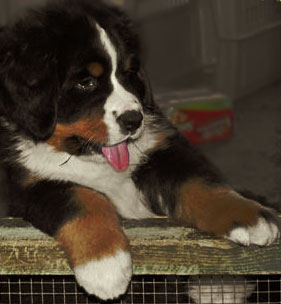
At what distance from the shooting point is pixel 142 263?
146cm

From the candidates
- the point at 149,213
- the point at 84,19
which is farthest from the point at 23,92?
the point at 149,213

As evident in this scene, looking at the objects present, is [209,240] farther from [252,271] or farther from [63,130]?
[63,130]

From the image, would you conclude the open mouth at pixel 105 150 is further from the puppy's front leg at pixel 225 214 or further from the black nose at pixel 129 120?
the puppy's front leg at pixel 225 214

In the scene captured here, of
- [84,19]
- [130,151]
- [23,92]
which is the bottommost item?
[130,151]

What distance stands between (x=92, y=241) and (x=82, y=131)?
541mm

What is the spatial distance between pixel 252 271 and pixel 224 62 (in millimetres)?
4609

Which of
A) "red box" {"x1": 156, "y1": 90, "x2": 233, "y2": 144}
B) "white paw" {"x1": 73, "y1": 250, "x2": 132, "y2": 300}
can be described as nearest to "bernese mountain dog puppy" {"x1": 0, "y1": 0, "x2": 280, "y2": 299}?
"white paw" {"x1": 73, "y1": 250, "x2": 132, "y2": 300}

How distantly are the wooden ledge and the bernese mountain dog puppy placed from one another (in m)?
0.21

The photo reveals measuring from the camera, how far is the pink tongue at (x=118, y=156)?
217 cm

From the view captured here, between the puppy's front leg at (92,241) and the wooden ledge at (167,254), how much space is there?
0.30ft

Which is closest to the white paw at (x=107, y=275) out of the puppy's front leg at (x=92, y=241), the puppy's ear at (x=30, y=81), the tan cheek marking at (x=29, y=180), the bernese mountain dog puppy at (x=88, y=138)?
the puppy's front leg at (x=92, y=241)

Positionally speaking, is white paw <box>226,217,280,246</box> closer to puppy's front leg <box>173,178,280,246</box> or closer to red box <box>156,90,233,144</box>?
puppy's front leg <box>173,178,280,246</box>

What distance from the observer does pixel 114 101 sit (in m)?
1.99

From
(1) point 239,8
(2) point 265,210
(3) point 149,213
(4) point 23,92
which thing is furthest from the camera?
(1) point 239,8
